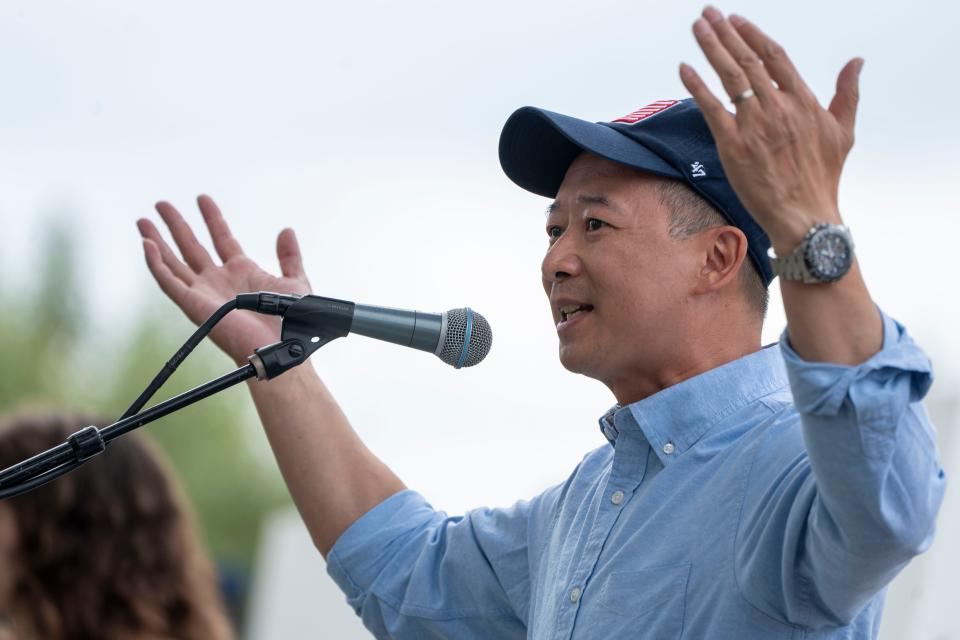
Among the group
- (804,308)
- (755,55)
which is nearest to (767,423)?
(804,308)

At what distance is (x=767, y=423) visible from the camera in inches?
86.4

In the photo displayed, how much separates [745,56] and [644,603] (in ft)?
3.05

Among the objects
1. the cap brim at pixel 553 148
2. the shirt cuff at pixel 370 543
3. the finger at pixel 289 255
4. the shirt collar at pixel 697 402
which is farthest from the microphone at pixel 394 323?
the finger at pixel 289 255

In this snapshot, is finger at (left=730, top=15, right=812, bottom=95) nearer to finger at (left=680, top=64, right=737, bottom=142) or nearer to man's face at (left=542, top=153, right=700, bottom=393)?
finger at (left=680, top=64, right=737, bottom=142)

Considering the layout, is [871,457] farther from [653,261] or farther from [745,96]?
[653,261]

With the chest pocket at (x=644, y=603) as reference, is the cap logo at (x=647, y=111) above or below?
above

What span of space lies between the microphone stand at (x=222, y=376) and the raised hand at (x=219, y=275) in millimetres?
659

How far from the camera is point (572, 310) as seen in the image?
2.52 meters

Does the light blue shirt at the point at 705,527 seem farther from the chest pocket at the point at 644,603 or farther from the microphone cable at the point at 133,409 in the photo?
the microphone cable at the point at 133,409

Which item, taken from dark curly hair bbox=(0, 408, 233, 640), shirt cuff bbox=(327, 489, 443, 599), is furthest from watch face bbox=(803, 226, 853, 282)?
dark curly hair bbox=(0, 408, 233, 640)

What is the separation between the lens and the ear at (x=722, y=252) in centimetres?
249

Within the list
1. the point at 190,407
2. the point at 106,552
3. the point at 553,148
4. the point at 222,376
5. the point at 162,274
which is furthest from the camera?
the point at 190,407

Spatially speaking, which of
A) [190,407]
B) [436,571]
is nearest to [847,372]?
[436,571]

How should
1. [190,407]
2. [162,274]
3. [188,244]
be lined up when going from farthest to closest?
[190,407]
[188,244]
[162,274]
